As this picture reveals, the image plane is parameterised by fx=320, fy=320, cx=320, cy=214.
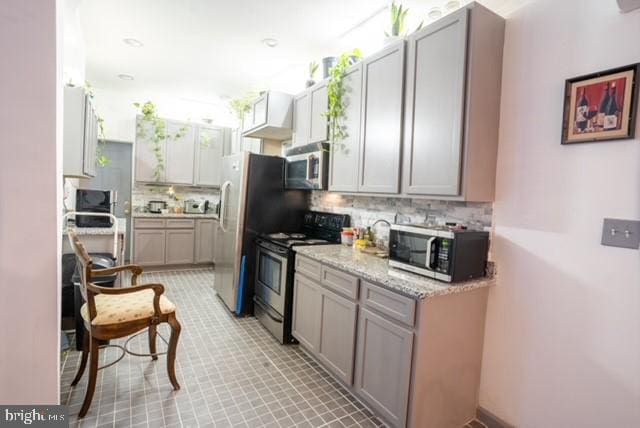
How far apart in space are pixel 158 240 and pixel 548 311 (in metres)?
4.89

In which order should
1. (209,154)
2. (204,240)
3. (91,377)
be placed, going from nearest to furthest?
(91,377), (204,240), (209,154)

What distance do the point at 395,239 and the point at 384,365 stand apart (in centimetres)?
75

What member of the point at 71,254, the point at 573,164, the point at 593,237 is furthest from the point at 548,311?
the point at 71,254

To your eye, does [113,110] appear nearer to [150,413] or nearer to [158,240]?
[158,240]

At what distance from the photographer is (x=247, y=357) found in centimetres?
259

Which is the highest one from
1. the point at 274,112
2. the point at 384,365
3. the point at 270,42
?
the point at 270,42

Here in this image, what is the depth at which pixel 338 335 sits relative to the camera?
2178 millimetres

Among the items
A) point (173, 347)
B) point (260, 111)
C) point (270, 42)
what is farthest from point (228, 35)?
point (173, 347)

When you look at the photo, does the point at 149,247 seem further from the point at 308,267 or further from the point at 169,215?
the point at 308,267

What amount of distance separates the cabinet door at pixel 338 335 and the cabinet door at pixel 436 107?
2.92 ft

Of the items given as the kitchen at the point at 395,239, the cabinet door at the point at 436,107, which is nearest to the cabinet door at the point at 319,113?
the kitchen at the point at 395,239

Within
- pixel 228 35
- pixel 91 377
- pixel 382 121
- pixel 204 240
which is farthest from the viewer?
pixel 204 240

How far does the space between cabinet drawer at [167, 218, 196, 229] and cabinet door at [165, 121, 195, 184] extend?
2.19 feet

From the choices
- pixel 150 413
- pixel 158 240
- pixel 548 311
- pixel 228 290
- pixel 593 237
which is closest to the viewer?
pixel 593 237
